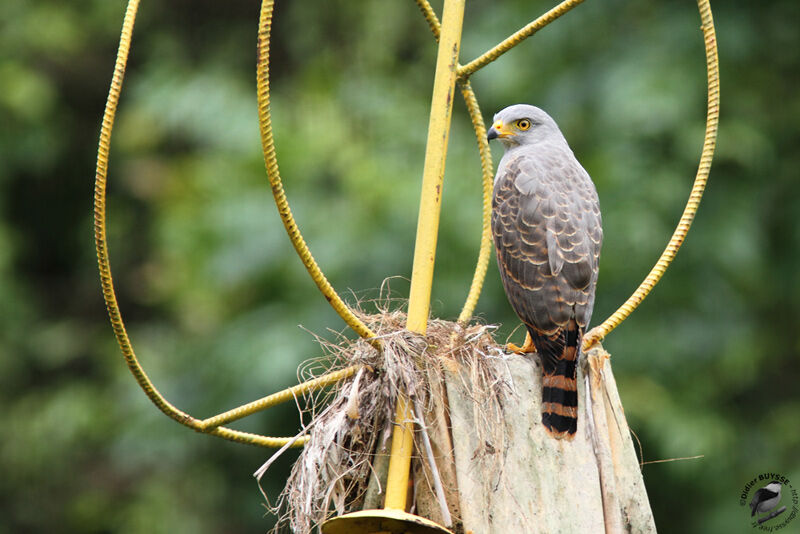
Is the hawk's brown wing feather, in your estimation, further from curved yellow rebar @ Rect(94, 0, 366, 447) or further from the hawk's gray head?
curved yellow rebar @ Rect(94, 0, 366, 447)

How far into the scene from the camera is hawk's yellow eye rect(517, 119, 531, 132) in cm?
337

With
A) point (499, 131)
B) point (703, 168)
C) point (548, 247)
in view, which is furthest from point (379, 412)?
point (499, 131)

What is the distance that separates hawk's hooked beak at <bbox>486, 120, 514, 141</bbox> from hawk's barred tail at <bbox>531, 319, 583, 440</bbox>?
1133 millimetres

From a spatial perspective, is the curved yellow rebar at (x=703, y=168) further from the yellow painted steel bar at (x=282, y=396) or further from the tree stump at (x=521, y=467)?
the yellow painted steel bar at (x=282, y=396)

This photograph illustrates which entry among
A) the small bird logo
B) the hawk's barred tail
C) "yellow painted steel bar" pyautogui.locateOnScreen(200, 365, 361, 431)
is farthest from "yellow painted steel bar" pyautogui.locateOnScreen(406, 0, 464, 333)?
the small bird logo

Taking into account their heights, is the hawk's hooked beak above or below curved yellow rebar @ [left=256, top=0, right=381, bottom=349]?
above

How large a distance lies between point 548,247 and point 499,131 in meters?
0.74

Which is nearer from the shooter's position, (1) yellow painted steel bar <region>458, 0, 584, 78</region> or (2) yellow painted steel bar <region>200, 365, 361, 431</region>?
(2) yellow painted steel bar <region>200, 365, 361, 431</region>

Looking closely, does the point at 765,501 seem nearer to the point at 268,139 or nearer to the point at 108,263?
the point at 268,139

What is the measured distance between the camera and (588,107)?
5.40 meters

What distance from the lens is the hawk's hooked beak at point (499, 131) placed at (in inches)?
132

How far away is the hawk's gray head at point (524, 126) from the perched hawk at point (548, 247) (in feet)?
0.51

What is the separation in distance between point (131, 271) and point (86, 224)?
63cm

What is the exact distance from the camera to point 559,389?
224cm
